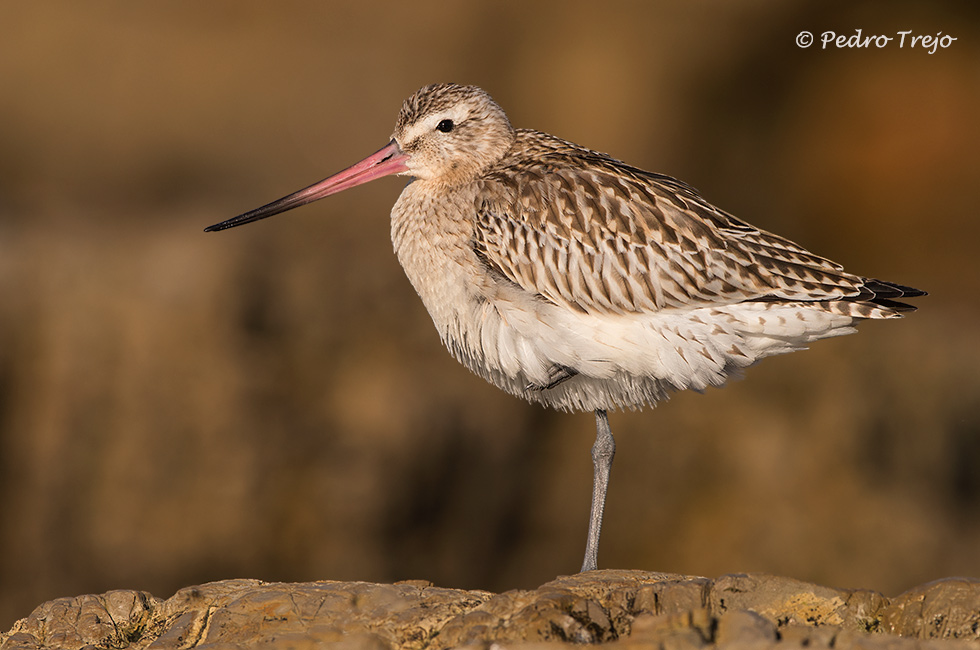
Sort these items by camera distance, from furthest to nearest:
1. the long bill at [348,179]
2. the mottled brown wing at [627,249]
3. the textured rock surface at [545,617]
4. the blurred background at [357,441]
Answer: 1. the blurred background at [357,441]
2. the long bill at [348,179]
3. the mottled brown wing at [627,249]
4. the textured rock surface at [545,617]

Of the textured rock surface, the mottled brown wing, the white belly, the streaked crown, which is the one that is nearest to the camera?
the textured rock surface

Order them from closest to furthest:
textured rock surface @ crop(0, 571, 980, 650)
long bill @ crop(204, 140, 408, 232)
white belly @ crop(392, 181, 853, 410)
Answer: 1. textured rock surface @ crop(0, 571, 980, 650)
2. white belly @ crop(392, 181, 853, 410)
3. long bill @ crop(204, 140, 408, 232)

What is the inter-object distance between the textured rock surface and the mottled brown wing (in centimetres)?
158

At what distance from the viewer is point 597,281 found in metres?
6.16

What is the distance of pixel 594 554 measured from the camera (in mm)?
6641

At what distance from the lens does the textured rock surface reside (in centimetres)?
434

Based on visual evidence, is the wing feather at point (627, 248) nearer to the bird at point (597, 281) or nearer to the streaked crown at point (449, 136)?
the bird at point (597, 281)

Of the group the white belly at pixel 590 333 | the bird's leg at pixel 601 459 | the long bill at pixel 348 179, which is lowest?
the bird's leg at pixel 601 459

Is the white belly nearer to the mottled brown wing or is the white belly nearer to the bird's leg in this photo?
the mottled brown wing

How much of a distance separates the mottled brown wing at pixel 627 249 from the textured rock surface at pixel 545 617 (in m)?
1.58

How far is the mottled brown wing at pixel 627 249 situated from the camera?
6.04 metres

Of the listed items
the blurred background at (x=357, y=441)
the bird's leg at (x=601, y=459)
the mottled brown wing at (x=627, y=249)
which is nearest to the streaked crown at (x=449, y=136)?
the mottled brown wing at (x=627, y=249)

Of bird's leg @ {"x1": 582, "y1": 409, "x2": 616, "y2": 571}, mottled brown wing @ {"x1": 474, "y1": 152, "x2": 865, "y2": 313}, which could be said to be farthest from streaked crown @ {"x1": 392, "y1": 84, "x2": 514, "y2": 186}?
bird's leg @ {"x1": 582, "y1": 409, "x2": 616, "y2": 571}

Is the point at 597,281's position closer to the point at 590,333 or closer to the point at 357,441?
the point at 590,333
